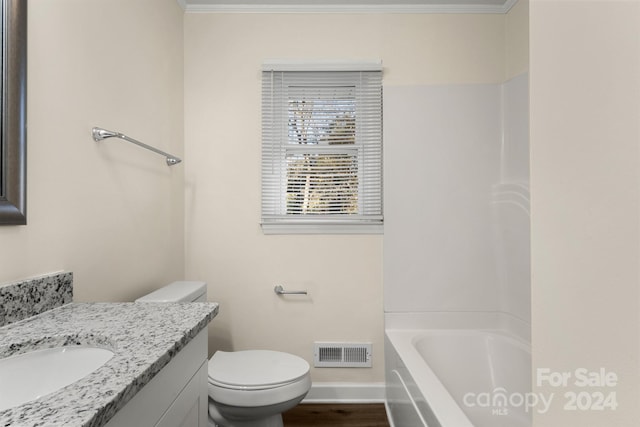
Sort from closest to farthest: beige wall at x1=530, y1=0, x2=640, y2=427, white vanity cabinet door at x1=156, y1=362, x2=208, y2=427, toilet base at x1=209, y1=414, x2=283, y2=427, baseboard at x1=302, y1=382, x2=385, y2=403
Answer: beige wall at x1=530, y1=0, x2=640, y2=427 → white vanity cabinet door at x1=156, y1=362, x2=208, y2=427 → toilet base at x1=209, y1=414, x2=283, y2=427 → baseboard at x1=302, y1=382, x2=385, y2=403

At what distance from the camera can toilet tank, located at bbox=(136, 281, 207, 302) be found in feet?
4.93

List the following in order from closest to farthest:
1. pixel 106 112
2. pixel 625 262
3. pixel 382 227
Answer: pixel 625 262, pixel 106 112, pixel 382 227

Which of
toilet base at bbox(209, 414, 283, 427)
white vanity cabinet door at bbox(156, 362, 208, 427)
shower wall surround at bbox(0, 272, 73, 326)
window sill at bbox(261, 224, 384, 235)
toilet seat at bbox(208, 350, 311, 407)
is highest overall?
window sill at bbox(261, 224, 384, 235)

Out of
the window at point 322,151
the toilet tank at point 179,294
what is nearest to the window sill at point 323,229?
the window at point 322,151

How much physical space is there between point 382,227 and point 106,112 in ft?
5.16

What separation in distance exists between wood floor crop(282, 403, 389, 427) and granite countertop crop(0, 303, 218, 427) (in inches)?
49.9

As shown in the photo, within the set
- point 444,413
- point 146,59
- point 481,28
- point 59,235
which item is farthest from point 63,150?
point 481,28

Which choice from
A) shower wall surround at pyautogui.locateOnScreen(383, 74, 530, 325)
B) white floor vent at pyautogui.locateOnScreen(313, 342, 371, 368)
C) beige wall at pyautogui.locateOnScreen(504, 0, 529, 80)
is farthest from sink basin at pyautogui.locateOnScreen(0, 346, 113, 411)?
beige wall at pyautogui.locateOnScreen(504, 0, 529, 80)

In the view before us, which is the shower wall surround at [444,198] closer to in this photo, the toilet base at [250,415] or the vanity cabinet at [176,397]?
the toilet base at [250,415]

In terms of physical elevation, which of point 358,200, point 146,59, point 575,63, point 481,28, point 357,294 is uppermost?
point 481,28

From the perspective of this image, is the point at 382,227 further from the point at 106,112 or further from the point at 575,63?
the point at 575,63

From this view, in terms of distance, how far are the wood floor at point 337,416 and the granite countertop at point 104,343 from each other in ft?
4.16

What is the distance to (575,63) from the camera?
1.60ft

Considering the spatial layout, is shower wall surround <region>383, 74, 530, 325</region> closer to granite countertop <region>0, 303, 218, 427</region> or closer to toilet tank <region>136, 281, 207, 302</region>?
toilet tank <region>136, 281, 207, 302</region>
